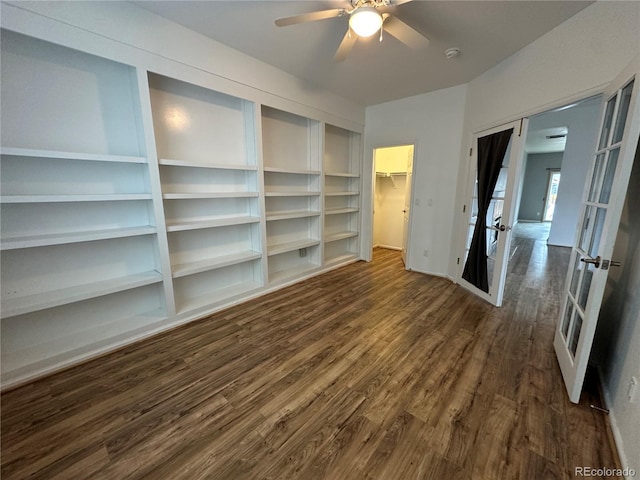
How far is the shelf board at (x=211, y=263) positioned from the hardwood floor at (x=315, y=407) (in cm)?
56

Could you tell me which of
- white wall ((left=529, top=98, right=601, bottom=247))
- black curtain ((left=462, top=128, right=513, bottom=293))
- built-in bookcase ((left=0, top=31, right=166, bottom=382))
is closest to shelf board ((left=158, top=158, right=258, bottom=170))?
built-in bookcase ((left=0, top=31, right=166, bottom=382))

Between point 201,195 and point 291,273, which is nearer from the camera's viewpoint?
point 201,195

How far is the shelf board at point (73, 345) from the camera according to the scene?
6.16 ft

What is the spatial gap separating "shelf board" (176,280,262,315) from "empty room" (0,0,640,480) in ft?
0.14

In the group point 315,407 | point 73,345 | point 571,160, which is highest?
point 571,160

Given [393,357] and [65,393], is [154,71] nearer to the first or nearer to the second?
[65,393]

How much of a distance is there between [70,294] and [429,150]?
452 centimetres

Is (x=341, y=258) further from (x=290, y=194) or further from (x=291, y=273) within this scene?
(x=290, y=194)

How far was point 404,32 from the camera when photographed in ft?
6.32

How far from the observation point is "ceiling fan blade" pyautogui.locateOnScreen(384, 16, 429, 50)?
6.08ft

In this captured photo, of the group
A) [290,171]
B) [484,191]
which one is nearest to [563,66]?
[484,191]

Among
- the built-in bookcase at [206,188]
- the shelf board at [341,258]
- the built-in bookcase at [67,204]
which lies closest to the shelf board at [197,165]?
the built-in bookcase at [206,188]

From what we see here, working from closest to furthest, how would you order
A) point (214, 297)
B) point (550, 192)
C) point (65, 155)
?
point (65, 155), point (214, 297), point (550, 192)

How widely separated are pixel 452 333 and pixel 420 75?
3.08m
